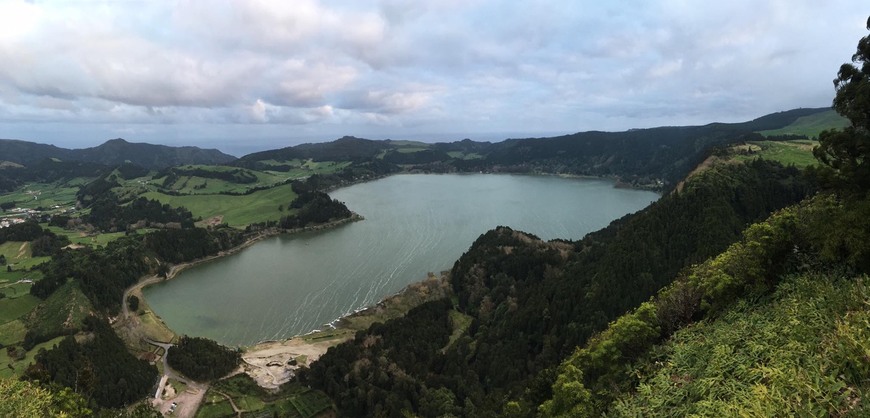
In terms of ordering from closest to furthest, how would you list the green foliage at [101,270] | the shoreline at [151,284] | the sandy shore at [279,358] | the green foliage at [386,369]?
the green foliage at [386,369]
the sandy shore at [279,358]
the shoreline at [151,284]
the green foliage at [101,270]

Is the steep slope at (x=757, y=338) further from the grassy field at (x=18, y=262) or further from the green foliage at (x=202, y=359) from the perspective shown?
the grassy field at (x=18, y=262)

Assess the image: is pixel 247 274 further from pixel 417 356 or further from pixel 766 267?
pixel 766 267

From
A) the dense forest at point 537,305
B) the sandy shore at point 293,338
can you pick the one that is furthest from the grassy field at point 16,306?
the dense forest at point 537,305

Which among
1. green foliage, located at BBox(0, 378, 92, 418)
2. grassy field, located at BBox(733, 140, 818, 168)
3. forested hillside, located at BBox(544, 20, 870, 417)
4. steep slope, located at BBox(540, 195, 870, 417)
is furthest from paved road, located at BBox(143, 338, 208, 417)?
grassy field, located at BBox(733, 140, 818, 168)

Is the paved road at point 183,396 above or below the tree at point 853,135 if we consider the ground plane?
below

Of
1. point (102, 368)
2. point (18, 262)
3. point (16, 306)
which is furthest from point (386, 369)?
point (18, 262)

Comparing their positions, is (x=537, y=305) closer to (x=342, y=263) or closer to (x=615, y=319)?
(x=615, y=319)
